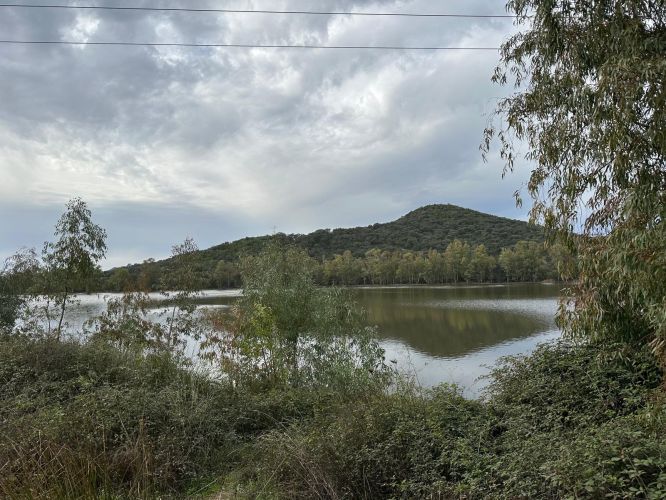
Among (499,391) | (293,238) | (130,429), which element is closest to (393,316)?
(293,238)

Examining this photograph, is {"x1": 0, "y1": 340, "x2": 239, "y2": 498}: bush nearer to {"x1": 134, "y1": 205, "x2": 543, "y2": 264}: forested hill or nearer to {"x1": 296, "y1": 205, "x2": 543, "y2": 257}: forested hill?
{"x1": 134, "y1": 205, "x2": 543, "y2": 264}: forested hill

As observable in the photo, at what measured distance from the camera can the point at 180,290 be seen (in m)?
10.7

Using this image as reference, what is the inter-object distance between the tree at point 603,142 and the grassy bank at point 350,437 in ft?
2.64

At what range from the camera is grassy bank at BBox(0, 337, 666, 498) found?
10.2 ft

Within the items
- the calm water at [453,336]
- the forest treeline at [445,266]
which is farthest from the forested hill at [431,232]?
the calm water at [453,336]

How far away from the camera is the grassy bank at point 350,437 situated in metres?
3.10

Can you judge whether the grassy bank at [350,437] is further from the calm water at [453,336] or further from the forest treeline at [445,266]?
the forest treeline at [445,266]

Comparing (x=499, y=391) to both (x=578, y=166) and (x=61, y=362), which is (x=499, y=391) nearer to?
(x=578, y=166)

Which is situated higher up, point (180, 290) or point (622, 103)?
point (622, 103)

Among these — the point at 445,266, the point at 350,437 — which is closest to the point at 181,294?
the point at 350,437

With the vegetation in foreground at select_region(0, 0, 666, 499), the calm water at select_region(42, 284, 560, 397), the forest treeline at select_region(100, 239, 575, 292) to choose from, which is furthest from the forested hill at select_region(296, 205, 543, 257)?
the vegetation in foreground at select_region(0, 0, 666, 499)

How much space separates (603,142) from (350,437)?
3621 millimetres

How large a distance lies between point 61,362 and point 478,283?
6869 cm

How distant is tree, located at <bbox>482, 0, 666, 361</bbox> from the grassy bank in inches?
31.6
